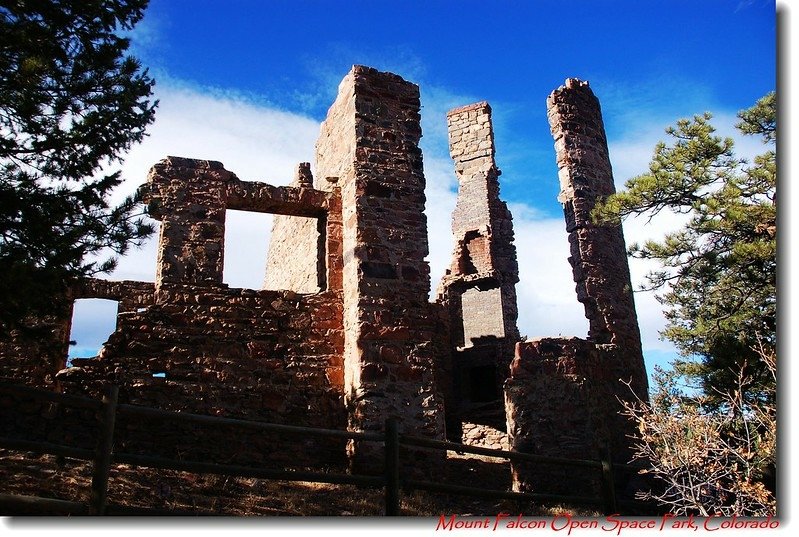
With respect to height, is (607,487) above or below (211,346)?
below

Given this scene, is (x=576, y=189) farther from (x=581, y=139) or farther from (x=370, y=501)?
(x=370, y=501)

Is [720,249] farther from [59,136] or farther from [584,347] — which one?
[59,136]

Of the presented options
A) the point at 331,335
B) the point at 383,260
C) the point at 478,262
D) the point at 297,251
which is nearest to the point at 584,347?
the point at 383,260

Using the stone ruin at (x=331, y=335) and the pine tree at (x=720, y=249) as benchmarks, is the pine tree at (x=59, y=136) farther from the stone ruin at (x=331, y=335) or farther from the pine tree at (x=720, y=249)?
the pine tree at (x=720, y=249)

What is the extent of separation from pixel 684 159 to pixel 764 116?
124cm

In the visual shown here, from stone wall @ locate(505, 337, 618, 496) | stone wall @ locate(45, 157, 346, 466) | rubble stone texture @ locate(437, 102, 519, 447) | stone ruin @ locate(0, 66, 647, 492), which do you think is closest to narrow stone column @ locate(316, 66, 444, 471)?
stone ruin @ locate(0, 66, 647, 492)

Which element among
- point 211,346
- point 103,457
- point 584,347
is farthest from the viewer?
point 584,347

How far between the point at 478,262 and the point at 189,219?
442 inches

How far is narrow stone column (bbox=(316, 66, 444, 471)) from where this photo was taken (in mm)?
8695

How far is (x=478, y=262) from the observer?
762 inches

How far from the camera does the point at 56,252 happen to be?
6.15 m

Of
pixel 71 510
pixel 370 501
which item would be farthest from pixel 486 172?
pixel 71 510

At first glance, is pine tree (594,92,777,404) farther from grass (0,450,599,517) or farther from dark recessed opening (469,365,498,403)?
dark recessed opening (469,365,498,403)

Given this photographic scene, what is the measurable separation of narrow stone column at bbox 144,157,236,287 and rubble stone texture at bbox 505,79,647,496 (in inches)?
176
